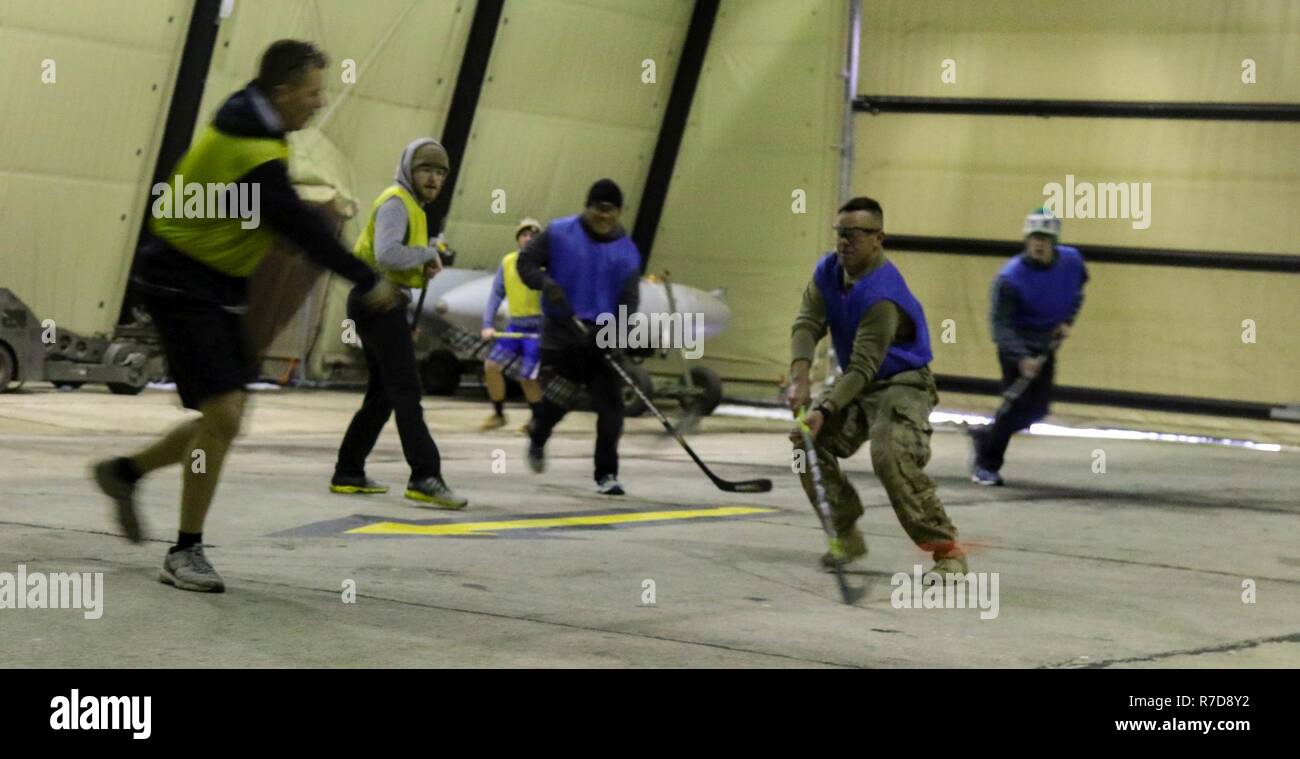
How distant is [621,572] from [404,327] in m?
2.37

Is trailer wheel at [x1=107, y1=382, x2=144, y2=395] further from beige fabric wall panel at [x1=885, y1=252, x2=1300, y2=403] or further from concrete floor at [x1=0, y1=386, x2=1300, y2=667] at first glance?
beige fabric wall panel at [x1=885, y1=252, x2=1300, y2=403]

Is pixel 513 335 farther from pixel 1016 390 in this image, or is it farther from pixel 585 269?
pixel 585 269

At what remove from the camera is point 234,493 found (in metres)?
9.48

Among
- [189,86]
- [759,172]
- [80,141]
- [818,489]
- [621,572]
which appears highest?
[189,86]

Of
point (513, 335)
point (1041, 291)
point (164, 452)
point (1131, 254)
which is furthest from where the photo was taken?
point (1131, 254)

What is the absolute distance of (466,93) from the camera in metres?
19.9

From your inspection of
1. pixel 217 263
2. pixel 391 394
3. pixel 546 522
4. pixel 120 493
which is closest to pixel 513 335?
pixel 391 394

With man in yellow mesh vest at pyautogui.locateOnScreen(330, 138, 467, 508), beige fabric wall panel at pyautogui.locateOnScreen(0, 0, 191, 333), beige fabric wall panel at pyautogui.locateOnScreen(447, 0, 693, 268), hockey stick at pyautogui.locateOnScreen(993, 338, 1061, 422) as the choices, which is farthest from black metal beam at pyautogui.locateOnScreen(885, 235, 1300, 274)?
man in yellow mesh vest at pyautogui.locateOnScreen(330, 138, 467, 508)

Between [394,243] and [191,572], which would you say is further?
[394,243]

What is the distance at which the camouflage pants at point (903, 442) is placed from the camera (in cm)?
759

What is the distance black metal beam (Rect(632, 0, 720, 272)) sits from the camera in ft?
70.7
